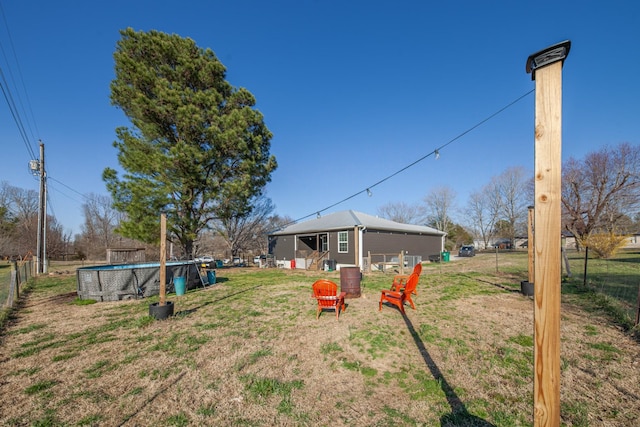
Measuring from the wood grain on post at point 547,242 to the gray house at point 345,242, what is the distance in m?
12.7

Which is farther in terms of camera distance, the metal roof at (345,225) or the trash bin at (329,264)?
the metal roof at (345,225)

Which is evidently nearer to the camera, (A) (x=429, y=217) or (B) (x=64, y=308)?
(B) (x=64, y=308)

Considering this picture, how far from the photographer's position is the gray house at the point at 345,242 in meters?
16.4

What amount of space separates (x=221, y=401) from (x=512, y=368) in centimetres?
364

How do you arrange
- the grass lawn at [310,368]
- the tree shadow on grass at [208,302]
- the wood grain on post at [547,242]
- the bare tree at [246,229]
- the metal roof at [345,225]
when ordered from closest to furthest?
1. the wood grain on post at [547,242]
2. the grass lawn at [310,368]
3. the tree shadow on grass at [208,302]
4. the metal roof at [345,225]
5. the bare tree at [246,229]

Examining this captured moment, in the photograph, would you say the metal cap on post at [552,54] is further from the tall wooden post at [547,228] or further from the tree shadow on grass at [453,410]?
the tree shadow on grass at [453,410]

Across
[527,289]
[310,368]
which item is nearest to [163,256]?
[310,368]

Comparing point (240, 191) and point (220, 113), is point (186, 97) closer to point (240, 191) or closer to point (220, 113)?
point (220, 113)

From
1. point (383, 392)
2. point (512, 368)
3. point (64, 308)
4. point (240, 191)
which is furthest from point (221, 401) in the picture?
point (240, 191)

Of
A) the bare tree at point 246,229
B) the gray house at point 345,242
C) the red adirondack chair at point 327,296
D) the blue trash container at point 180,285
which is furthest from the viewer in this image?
the bare tree at point 246,229

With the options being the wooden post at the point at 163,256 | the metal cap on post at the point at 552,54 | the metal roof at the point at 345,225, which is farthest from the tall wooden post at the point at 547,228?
the metal roof at the point at 345,225

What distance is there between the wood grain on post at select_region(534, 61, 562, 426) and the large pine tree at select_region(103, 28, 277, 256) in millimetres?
14714

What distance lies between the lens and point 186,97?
14.4 meters

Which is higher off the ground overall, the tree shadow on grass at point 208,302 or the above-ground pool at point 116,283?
the above-ground pool at point 116,283
